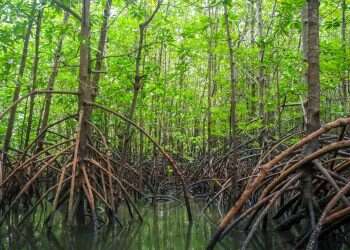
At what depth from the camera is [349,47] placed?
8727 millimetres

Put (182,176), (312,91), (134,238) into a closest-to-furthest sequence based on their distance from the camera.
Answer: (312,91)
(134,238)
(182,176)

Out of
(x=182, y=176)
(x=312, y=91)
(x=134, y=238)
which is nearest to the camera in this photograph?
(x=312, y=91)

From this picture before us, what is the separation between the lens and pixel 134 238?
4.93m

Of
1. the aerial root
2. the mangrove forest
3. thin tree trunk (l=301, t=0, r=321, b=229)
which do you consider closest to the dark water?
the mangrove forest

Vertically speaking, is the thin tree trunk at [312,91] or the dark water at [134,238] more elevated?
the thin tree trunk at [312,91]

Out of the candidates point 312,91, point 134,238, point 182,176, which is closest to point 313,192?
point 312,91

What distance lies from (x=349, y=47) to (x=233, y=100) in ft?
12.2

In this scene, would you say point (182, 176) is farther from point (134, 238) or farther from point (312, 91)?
point (312, 91)

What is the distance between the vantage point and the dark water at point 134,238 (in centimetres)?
438

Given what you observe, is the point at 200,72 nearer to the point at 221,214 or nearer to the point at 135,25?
the point at 135,25

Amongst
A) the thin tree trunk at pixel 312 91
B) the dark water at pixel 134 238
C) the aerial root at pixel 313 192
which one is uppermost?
the thin tree trunk at pixel 312 91

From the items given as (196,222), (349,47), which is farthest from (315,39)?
(349,47)

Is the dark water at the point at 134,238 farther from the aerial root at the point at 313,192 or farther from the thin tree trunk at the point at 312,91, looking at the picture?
the thin tree trunk at the point at 312,91

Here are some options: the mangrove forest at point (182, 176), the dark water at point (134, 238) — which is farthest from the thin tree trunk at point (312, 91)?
the dark water at point (134, 238)
